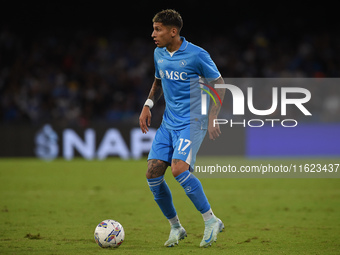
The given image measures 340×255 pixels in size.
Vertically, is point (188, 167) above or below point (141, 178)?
above

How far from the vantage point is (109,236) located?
5363mm

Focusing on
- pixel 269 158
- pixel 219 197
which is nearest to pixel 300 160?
pixel 269 158

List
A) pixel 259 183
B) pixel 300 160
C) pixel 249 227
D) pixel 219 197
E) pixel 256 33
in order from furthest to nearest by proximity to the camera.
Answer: pixel 256 33 → pixel 300 160 → pixel 259 183 → pixel 219 197 → pixel 249 227

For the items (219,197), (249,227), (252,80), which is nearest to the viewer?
(249,227)

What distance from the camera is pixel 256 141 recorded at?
15508mm

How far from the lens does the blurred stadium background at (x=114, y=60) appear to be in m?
16.1

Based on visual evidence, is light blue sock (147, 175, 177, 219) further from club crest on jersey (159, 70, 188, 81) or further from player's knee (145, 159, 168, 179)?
club crest on jersey (159, 70, 188, 81)

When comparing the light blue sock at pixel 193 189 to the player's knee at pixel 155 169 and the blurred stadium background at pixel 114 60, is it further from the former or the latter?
the blurred stadium background at pixel 114 60

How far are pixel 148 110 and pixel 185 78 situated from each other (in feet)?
1.94

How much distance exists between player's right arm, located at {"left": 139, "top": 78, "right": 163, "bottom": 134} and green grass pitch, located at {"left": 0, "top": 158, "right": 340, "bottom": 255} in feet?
4.06

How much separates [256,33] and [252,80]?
185 inches

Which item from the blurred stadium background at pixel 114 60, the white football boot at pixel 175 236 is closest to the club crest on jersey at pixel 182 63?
the white football boot at pixel 175 236

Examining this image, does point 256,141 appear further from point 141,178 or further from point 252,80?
point 141,178

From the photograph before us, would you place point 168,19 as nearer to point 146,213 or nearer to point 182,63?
point 182,63
